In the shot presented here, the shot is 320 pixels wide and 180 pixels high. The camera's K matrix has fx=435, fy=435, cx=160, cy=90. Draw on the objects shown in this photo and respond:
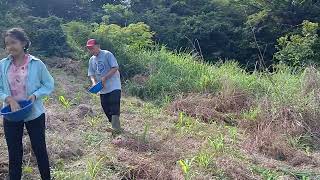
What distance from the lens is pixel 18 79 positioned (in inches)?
140

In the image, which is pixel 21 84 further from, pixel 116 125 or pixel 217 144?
pixel 217 144

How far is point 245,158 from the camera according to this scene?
17.3 ft

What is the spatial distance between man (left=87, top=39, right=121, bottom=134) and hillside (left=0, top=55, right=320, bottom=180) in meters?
0.34

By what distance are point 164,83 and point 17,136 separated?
5746 mm

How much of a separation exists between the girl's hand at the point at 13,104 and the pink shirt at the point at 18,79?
9 cm

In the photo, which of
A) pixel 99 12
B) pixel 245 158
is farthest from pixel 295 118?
pixel 99 12

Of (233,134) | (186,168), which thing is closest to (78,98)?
(233,134)

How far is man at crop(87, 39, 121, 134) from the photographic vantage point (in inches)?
223

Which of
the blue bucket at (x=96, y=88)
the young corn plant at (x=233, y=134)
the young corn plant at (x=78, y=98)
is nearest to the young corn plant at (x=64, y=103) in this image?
the young corn plant at (x=78, y=98)

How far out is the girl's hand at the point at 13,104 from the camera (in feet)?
11.4

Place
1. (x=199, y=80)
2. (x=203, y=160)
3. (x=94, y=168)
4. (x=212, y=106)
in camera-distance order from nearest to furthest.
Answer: (x=94, y=168) → (x=203, y=160) → (x=212, y=106) → (x=199, y=80)

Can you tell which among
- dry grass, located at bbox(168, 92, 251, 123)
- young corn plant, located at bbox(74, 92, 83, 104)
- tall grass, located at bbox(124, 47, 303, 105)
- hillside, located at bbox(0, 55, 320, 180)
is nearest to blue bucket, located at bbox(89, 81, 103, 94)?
hillside, located at bbox(0, 55, 320, 180)

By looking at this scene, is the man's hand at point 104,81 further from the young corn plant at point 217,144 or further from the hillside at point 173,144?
the young corn plant at point 217,144

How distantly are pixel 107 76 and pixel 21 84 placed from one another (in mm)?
2098
